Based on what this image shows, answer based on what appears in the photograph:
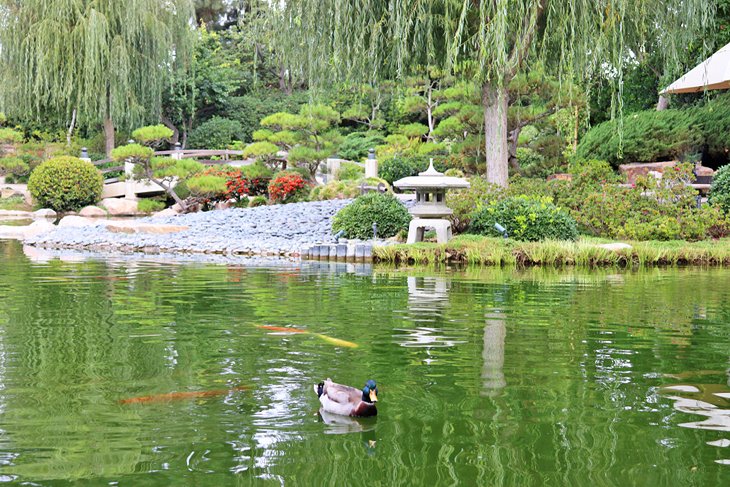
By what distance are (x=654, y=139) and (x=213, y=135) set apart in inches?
719

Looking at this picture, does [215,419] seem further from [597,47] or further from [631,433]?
[597,47]

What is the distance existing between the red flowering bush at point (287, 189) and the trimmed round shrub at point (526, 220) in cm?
963

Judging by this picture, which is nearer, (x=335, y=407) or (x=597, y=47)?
(x=335, y=407)

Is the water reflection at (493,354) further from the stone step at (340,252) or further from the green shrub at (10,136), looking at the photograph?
the green shrub at (10,136)

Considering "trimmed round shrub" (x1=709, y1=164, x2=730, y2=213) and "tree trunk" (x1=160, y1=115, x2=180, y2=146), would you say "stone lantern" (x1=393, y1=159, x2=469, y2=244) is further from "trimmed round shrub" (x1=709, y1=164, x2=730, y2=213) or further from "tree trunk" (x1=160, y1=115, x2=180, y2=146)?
"tree trunk" (x1=160, y1=115, x2=180, y2=146)

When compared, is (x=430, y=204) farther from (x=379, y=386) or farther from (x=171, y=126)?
(x=171, y=126)

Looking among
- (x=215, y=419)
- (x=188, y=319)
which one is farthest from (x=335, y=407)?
(x=188, y=319)

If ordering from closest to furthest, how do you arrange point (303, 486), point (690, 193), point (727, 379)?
point (303, 486), point (727, 379), point (690, 193)

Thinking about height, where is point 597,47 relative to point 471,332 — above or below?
above

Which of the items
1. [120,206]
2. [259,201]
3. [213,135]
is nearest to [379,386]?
[259,201]

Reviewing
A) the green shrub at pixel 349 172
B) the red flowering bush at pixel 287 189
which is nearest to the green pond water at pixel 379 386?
the red flowering bush at pixel 287 189

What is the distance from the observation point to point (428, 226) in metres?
15.6

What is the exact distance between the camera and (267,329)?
816 centimetres

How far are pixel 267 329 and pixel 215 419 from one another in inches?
117
